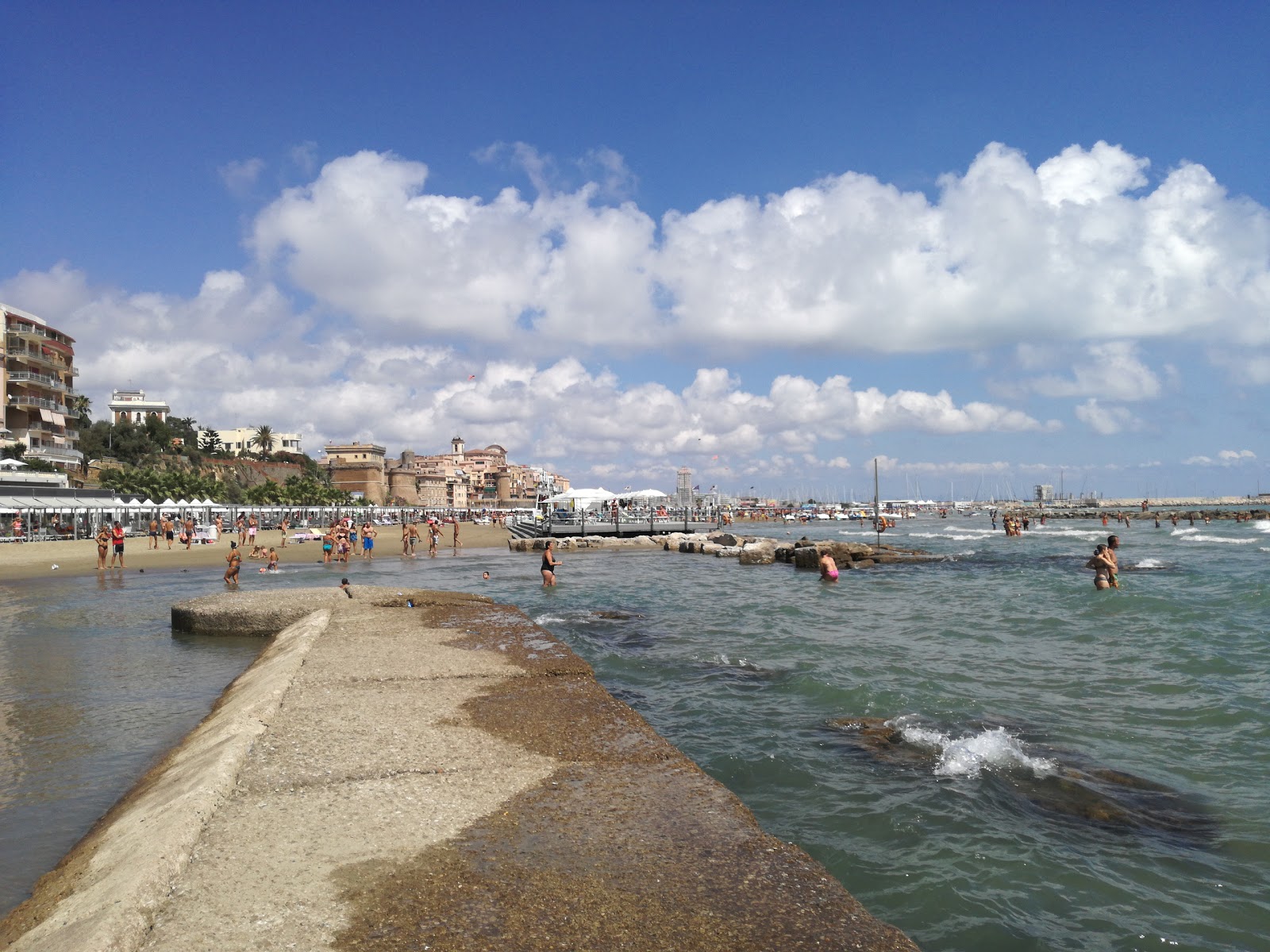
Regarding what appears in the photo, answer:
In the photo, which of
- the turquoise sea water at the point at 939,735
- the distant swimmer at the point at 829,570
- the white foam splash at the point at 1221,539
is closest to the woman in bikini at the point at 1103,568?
the turquoise sea water at the point at 939,735

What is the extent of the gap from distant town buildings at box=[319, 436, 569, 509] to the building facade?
57.6 metres

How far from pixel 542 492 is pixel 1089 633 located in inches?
2283

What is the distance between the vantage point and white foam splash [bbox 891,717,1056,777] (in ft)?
19.7

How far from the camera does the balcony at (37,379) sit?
166ft

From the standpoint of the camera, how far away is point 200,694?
784cm

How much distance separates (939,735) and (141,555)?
32.8 metres

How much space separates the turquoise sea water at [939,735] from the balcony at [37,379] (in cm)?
4434

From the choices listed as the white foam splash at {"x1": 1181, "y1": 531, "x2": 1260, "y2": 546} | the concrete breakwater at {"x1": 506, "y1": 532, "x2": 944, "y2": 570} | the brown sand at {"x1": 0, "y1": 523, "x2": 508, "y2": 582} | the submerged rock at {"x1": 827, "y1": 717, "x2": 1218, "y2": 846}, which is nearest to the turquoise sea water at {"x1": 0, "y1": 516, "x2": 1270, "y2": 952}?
the submerged rock at {"x1": 827, "y1": 717, "x2": 1218, "y2": 846}

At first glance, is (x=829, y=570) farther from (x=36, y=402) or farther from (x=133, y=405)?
(x=133, y=405)

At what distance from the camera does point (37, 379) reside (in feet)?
170

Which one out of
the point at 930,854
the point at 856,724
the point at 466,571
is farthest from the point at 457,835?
the point at 466,571

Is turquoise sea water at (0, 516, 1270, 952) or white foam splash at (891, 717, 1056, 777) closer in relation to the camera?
turquoise sea water at (0, 516, 1270, 952)

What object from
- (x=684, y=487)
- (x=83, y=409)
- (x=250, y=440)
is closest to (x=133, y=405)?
(x=250, y=440)

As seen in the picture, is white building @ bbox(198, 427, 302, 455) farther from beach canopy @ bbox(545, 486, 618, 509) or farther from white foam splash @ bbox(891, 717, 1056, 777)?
white foam splash @ bbox(891, 717, 1056, 777)
